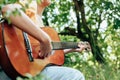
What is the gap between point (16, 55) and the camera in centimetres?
269

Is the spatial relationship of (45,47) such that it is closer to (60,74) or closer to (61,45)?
(60,74)

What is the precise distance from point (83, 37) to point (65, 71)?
9.12 metres

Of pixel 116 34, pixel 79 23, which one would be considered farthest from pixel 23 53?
pixel 79 23

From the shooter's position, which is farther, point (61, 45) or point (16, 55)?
point (61, 45)

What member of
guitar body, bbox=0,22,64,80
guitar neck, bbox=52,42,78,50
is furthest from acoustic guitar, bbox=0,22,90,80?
guitar neck, bbox=52,42,78,50

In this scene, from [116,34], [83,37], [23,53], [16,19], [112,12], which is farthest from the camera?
[83,37]

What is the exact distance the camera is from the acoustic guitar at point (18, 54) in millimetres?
2631

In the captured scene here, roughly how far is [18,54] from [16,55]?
3cm

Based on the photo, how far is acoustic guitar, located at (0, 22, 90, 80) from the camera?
263 centimetres

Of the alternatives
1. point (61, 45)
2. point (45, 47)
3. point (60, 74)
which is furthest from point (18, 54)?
point (61, 45)

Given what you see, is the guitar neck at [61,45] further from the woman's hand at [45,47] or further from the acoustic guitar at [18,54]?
the woman's hand at [45,47]

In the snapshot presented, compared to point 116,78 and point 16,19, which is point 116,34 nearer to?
point 116,78

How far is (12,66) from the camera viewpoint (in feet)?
8.70

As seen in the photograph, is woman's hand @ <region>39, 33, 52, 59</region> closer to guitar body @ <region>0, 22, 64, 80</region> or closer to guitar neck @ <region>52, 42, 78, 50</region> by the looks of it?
guitar body @ <region>0, 22, 64, 80</region>
